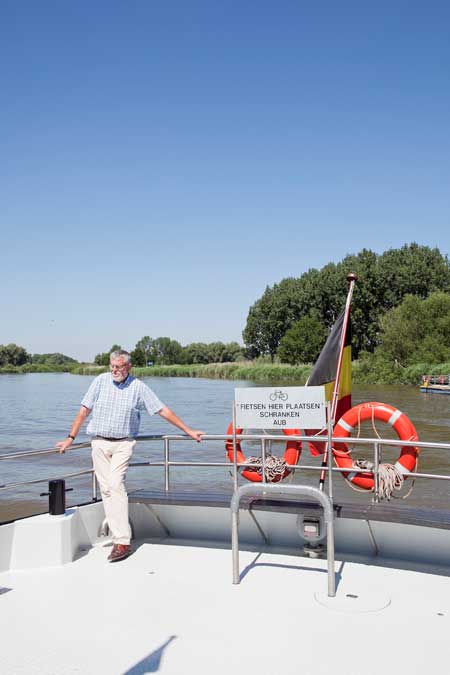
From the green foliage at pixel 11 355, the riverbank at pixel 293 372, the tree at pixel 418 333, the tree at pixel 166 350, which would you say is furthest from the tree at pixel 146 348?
the tree at pixel 418 333

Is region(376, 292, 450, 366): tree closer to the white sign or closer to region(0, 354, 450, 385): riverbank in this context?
region(0, 354, 450, 385): riverbank

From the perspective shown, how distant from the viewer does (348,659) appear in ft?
9.12

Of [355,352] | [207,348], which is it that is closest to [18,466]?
[355,352]

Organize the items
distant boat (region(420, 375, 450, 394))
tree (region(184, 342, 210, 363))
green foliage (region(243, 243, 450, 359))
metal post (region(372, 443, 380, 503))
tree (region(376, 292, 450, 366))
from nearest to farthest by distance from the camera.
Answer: metal post (region(372, 443, 380, 503)) < distant boat (region(420, 375, 450, 394)) < tree (region(376, 292, 450, 366)) < green foliage (region(243, 243, 450, 359)) < tree (region(184, 342, 210, 363))

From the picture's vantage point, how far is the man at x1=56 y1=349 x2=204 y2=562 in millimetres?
4184

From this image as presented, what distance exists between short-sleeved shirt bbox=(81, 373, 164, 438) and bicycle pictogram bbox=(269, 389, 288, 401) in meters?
0.77

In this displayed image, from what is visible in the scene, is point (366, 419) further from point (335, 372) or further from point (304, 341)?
point (304, 341)

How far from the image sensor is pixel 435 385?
34.7 meters

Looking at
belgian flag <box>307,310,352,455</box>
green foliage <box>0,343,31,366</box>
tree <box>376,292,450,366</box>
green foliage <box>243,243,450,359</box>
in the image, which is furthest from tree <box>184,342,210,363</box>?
belgian flag <box>307,310,352,455</box>

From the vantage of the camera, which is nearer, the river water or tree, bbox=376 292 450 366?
the river water

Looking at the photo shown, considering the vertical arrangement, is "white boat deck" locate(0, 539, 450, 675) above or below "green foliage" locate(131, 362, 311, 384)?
below

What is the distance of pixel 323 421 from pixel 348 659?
57.8 inches

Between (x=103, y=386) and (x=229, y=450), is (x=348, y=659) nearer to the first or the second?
(x=103, y=386)

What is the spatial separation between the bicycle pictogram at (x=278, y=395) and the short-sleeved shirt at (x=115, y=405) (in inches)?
30.4
